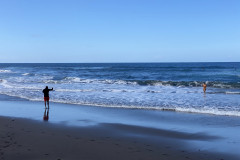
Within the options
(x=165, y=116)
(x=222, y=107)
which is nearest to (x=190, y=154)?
(x=165, y=116)

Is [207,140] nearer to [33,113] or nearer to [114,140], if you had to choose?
[114,140]

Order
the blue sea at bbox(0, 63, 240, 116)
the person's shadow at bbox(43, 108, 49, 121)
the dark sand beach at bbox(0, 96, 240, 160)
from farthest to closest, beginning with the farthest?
the blue sea at bbox(0, 63, 240, 116) → the person's shadow at bbox(43, 108, 49, 121) → the dark sand beach at bbox(0, 96, 240, 160)

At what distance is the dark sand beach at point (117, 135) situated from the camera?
7.59 meters

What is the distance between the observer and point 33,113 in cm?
1444

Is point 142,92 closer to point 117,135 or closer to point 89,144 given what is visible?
point 117,135

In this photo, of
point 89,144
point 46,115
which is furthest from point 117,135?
point 46,115

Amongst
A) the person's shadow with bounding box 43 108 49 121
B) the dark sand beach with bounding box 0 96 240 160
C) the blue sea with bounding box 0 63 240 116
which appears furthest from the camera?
the blue sea with bounding box 0 63 240 116

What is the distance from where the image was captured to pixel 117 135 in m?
9.93

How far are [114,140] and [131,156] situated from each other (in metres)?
1.87

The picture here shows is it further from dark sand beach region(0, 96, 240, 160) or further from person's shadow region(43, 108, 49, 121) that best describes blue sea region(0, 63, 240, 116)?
person's shadow region(43, 108, 49, 121)

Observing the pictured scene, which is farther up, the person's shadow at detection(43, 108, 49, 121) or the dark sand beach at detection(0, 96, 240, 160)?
the dark sand beach at detection(0, 96, 240, 160)

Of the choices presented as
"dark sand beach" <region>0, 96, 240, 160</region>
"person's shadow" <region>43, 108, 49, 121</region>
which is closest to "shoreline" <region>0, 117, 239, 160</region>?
"dark sand beach" <region>0, 96, 240, 160</region>

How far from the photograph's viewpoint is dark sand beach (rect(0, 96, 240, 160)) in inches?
299

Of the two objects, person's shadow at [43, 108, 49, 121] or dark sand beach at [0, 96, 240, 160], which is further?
person's shadow at [43, 108, 49, 121]
